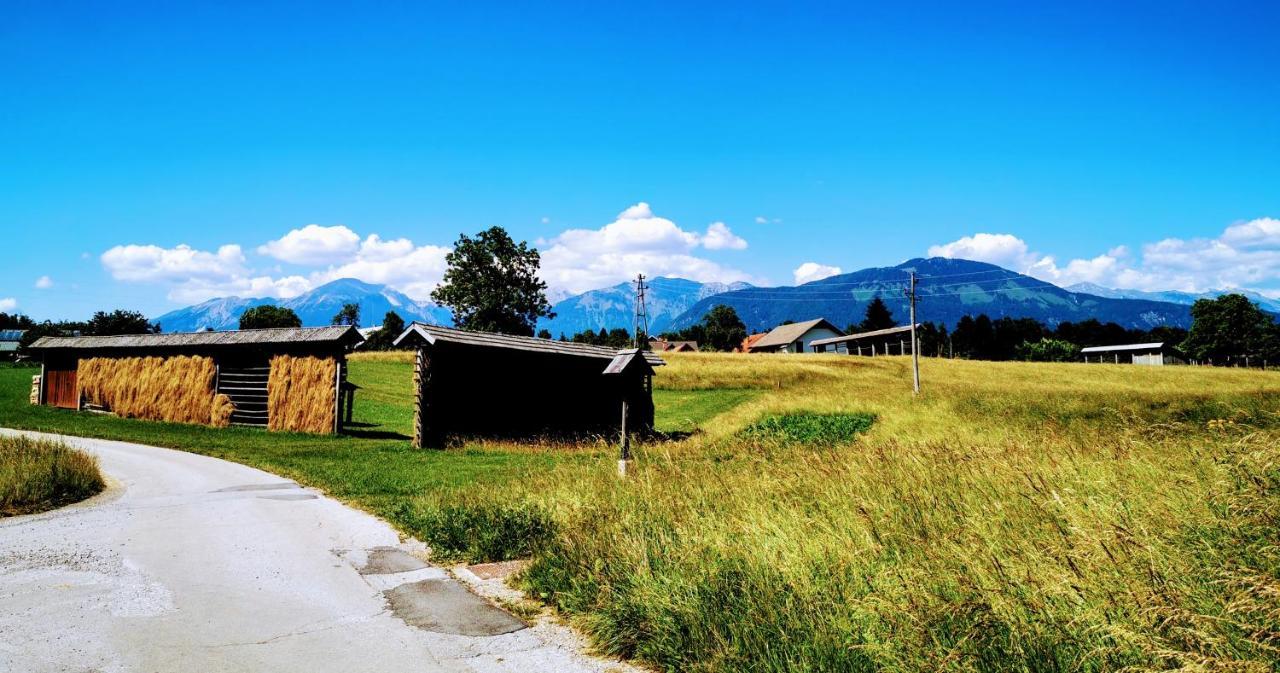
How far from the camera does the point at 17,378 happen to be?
4409cm

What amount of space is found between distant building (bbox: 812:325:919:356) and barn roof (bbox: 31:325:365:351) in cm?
7078

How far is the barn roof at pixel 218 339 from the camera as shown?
24.3 metres

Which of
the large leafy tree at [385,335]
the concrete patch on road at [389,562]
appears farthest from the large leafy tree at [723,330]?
the concrete patch on road at [389,562]

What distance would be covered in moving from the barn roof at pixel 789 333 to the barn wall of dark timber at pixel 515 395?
74755mm

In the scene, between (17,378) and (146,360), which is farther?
(17,378)

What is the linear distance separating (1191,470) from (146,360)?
35.2 meters

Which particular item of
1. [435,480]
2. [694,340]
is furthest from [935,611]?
[694,340]

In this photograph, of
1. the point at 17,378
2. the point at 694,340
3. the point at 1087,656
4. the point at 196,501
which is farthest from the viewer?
the point at 694,340

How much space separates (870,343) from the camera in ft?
300

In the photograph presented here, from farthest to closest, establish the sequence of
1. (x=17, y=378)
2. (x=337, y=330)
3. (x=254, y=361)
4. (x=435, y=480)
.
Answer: (x=17, y=378), (x=254, y=361), (x=337, y=330), (x=435, y=480)

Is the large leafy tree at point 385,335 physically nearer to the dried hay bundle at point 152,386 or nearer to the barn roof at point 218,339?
the barn roof at point 218,339

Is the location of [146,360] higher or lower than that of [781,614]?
higher

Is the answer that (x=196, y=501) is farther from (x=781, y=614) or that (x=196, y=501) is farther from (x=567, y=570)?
(x=781, y=614)

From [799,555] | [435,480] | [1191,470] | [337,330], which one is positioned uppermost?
[337,330]
